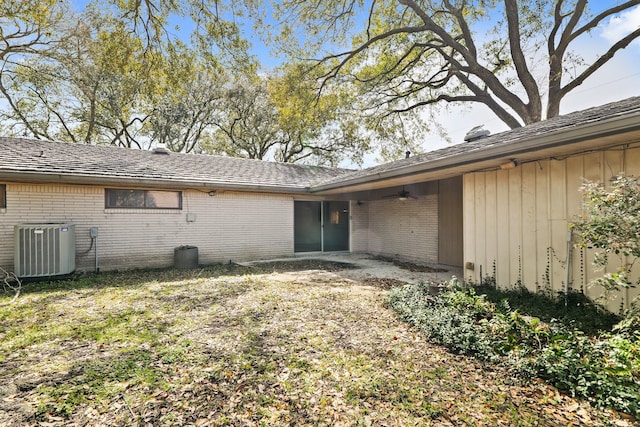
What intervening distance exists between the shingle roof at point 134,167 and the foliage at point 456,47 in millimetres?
3832

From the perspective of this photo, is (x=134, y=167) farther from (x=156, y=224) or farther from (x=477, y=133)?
(x=477, y=133)

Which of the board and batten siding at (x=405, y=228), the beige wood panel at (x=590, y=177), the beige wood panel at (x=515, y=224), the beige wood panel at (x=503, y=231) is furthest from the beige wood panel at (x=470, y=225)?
the board and batten siding at (x=405, y=228)

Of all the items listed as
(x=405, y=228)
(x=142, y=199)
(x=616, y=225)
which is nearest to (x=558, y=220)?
(x=616, y=225)

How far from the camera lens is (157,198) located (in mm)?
7746

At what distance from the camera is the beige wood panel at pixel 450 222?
7871 mm

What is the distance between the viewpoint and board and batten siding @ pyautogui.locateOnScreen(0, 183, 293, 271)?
6.45 metres

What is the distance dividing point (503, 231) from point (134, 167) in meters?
8.25

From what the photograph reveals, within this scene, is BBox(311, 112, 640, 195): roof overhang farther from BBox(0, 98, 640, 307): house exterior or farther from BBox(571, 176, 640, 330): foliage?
BBox(571, 176, 640, 330): foliage

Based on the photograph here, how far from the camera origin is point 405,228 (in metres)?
9.52

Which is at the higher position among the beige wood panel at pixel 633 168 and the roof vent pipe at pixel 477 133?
the roof vent pipe at pixel 477 133

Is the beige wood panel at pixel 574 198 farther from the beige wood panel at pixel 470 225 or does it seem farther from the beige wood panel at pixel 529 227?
the beige wood panel at pixel 470 225

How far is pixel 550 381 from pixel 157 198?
26.6ft

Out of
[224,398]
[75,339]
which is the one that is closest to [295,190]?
[75,339]

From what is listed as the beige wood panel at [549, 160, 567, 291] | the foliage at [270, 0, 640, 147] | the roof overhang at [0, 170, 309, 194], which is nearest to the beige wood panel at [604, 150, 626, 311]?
the beige wood panel at [549, 160, 567, 291]
